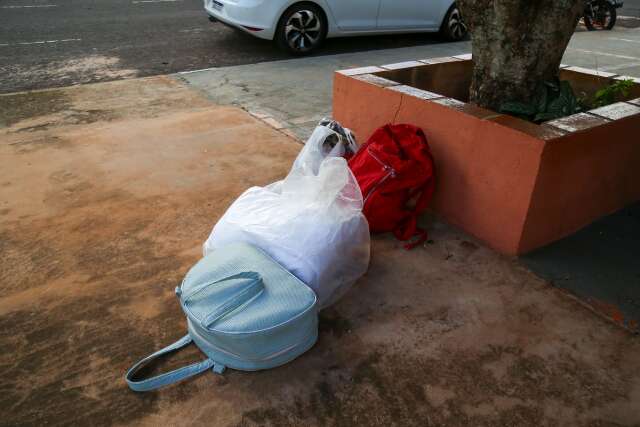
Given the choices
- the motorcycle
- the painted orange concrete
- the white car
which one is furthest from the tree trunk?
the motorcycle

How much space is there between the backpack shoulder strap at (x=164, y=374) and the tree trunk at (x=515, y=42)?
8.11 ft

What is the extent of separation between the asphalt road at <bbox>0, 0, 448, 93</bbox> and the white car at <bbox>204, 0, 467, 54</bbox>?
32 centimetres

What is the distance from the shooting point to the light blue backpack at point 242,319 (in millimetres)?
1923

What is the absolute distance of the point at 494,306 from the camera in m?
2.46

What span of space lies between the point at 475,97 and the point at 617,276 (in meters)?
1.47

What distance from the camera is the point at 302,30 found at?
280 inches

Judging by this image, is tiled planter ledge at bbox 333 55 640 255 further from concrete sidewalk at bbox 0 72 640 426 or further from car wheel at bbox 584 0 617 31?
car wheel at bbox 584 0 617 31

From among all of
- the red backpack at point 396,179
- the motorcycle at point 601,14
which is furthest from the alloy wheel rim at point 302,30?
the motorcycle at point 601,14

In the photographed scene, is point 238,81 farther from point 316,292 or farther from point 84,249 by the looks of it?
point 316,292

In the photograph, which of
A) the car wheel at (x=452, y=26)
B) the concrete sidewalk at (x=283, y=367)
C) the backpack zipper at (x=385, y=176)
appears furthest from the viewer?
the car wheel at (x=452, y=26)

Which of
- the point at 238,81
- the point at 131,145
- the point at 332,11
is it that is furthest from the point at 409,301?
the point at 332,11

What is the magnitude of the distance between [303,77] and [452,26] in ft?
11.7

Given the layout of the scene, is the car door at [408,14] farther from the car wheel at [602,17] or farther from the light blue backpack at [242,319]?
the light blue backpack at [242,319]

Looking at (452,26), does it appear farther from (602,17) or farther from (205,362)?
(205,362)
